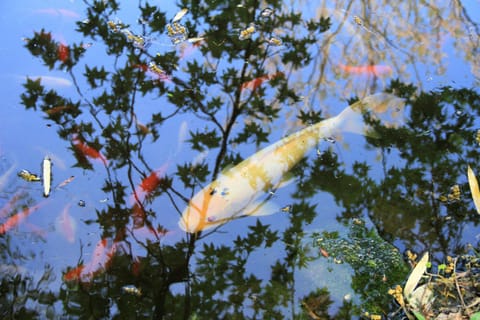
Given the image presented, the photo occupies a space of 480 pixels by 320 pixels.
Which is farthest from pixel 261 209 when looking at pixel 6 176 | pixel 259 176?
pixel 6 176

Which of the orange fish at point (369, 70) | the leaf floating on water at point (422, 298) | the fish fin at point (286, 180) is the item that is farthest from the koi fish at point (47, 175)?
the orange fish at point (369, 70)

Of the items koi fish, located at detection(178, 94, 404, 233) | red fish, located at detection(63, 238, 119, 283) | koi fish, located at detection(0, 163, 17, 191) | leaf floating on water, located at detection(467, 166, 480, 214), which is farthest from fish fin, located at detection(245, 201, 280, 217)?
koi fish, located at detection(0, 163, 17, 191)

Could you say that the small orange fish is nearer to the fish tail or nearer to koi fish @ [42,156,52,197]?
koi fish @ [42,156,52,197]

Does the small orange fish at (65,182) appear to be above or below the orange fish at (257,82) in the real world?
below

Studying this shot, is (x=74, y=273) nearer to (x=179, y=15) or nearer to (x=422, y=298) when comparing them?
(x=422, y=298)

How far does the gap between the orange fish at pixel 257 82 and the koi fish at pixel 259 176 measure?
434 millimetres

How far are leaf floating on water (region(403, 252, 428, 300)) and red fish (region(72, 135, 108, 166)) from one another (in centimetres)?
128

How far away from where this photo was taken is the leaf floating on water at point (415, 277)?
137cm

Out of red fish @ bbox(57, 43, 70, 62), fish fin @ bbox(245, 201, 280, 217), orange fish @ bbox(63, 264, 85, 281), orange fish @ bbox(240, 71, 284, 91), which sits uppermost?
red fish @ bbox(57, 43, 70, 62)

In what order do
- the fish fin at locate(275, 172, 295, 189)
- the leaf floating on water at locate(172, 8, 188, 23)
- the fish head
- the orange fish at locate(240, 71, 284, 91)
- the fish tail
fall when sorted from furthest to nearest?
the leaf floating on water at locate(172, 8, 188, 23), the orange fish at locate(240, 71, 284, 91), the fish tail, the fish fin at locate(275, 172, 295, 189), the fish head

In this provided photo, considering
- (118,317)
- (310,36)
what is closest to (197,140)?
(118,317)

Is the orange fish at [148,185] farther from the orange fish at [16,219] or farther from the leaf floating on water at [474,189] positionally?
the leaf floating on water at [474,189]

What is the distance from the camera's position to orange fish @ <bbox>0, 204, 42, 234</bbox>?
152 centimetres

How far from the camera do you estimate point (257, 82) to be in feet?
7.55
